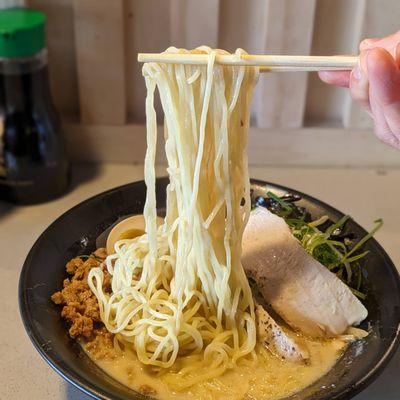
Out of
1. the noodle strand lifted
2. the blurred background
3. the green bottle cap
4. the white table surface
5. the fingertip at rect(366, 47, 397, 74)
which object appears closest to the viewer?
the fingertip at rect(366, 47, 397, 74)

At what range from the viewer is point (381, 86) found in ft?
3.04

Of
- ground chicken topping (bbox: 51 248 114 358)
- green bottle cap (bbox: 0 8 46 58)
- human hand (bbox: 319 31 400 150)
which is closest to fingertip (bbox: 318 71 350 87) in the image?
human hand (bbox: 319 31 400 150)

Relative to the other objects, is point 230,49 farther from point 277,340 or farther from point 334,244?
point 277,340

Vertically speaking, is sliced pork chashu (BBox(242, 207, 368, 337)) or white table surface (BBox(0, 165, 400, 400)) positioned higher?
Answer: sliced pork chashu (BBox(242, 207, 368, 337))

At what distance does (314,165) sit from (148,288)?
816 mm

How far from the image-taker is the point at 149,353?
3.54 ft

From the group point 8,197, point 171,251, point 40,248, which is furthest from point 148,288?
point 8,197

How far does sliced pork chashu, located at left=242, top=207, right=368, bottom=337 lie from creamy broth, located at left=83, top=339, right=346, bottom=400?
0.05 meters

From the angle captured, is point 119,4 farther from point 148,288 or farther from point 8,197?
point 148,288

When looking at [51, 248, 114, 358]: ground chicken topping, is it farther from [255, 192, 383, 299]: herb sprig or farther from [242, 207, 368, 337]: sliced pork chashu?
[255, 192, 383, 299]: herb sprig

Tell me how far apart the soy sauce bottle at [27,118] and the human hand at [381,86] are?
2.49ft

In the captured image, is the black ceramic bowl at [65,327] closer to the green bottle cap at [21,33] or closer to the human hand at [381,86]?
the human hand at [381,86]

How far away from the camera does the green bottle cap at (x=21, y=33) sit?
142 cm

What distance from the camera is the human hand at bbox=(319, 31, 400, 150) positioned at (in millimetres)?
905
